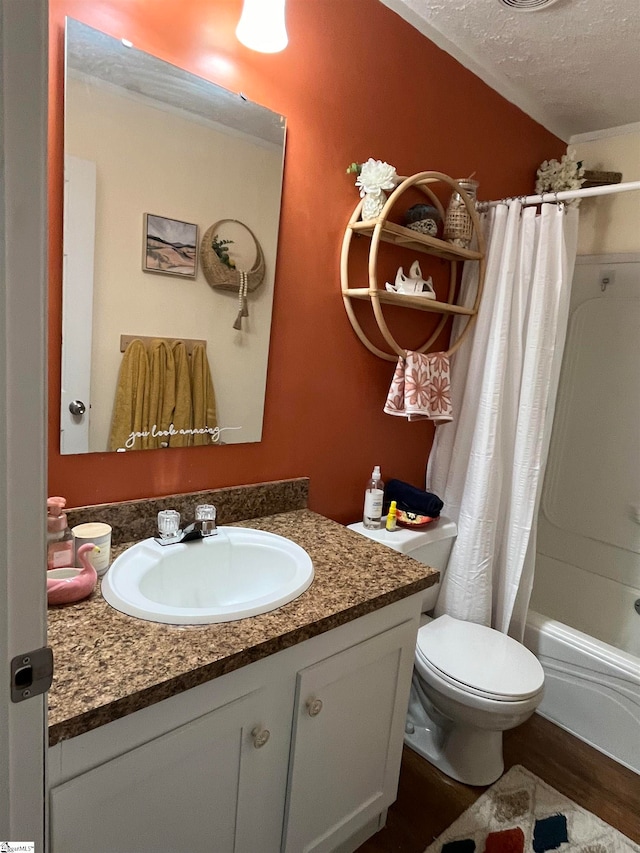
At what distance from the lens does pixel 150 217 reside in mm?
1232

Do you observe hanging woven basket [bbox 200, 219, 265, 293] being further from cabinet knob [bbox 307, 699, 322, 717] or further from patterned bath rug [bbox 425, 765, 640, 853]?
patterned bath rug [bbox 425, 765, 640, 853]

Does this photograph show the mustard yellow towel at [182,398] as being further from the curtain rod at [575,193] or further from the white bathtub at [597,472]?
the white bathtub at [597,472]

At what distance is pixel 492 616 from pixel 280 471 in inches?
42.9

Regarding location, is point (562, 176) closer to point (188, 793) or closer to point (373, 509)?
point (373, 509)

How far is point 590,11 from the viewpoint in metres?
1.54

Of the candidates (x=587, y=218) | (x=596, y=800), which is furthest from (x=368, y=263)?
(x=596, y=800)

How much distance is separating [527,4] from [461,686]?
1.97 metres

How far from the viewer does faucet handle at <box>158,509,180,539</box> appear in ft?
4.18

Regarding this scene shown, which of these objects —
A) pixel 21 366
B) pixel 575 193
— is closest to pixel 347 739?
pixel 21 366

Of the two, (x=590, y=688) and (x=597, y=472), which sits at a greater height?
(x=597, y=472)

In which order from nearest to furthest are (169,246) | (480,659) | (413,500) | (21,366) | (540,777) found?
(21,366)
(169,246)
(480,659)
(540,777)
(413,500)

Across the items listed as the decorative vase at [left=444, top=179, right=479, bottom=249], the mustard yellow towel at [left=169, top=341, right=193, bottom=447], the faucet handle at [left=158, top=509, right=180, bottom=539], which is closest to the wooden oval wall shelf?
the decorative vase at [left=444, top=179, right=479, bottom=249]

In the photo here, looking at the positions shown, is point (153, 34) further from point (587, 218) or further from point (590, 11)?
point (587, 218)

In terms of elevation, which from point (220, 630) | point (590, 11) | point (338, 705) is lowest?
point (338, 705)
